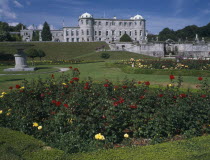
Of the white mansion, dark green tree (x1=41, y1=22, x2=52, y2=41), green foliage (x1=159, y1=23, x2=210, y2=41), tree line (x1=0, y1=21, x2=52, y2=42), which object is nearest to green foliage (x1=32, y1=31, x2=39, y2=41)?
tree line (x1=0, y1=21, x2=52, y2=42)

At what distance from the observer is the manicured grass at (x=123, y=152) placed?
3.80 meters

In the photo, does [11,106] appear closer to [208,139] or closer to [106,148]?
[106,148]

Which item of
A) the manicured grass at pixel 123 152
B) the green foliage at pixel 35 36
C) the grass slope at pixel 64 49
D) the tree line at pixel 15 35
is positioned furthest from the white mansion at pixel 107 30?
the manicured grass at pixel 123 152

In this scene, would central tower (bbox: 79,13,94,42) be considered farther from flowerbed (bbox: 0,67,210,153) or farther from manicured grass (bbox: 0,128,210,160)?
manicured grass (bbox: 0,128,210,160)

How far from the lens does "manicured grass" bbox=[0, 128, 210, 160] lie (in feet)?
12.5

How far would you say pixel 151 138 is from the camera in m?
5.01

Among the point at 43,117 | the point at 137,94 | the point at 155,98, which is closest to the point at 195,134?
the point at 155,98

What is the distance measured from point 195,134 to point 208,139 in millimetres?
425

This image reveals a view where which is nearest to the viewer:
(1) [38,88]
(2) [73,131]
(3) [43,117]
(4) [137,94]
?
(2) [73,131]

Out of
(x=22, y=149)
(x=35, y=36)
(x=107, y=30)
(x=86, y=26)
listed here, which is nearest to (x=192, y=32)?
(x=107, y=30)

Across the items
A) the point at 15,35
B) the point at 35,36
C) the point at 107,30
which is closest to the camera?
the point at 15,35

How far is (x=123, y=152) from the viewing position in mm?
3975

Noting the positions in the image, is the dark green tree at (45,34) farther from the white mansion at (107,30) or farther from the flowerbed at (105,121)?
the flowerbed at (105,121)

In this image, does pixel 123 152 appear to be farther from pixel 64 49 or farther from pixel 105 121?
pixel 64 49
